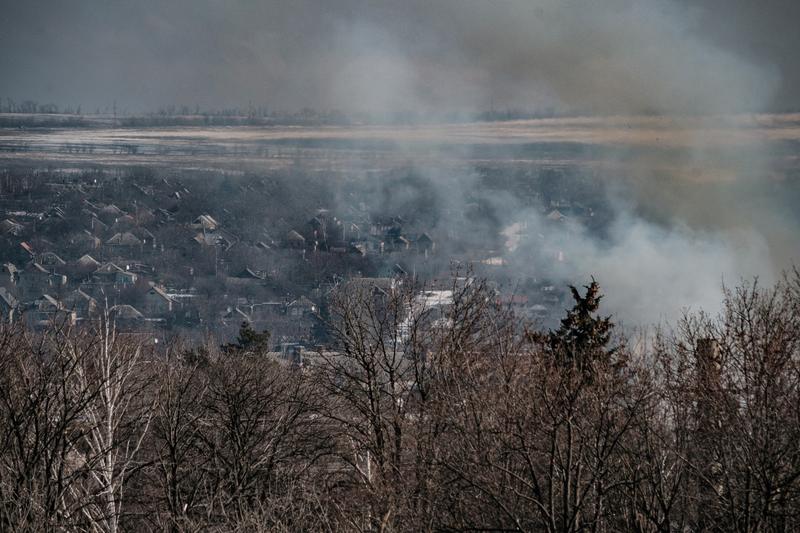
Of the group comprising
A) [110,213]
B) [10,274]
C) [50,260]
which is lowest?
[10,274]

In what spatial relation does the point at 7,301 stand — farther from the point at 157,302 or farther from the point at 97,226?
the point at 97,226

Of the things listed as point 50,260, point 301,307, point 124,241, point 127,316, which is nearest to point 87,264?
point 50,260

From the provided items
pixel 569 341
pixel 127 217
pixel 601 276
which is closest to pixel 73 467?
pixel 569 341

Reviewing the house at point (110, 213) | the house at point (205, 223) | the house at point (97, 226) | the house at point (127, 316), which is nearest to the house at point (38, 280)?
the house at point (127, 316)

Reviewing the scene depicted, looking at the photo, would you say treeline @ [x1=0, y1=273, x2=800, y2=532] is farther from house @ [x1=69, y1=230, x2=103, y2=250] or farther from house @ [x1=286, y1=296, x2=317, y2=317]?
house @ [x1=69, y1=230, x2=103, y2=250]

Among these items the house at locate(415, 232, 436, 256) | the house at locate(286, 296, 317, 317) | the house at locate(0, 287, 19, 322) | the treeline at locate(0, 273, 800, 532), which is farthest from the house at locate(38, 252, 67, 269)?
the treeline at locate(0, 273, 800, 532)
